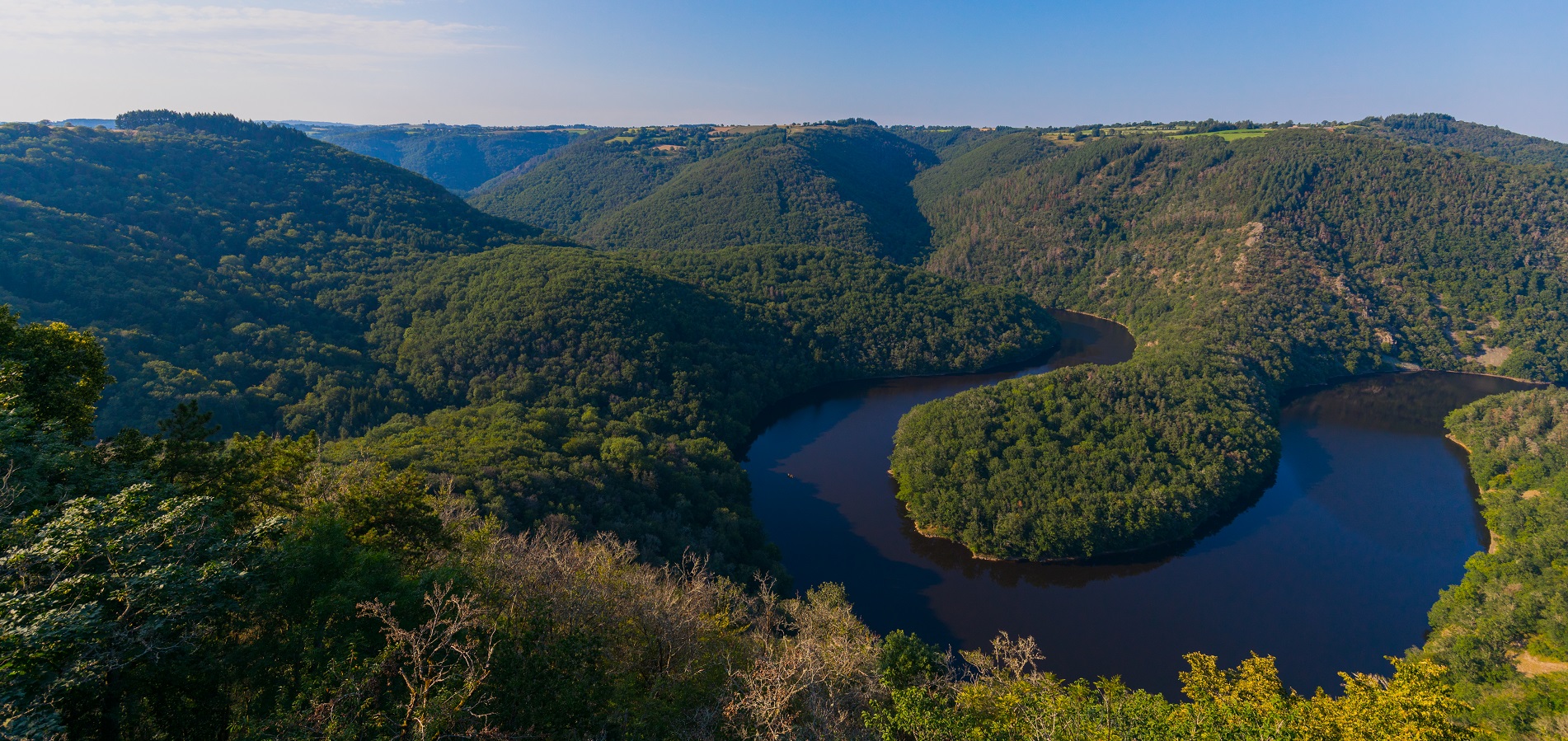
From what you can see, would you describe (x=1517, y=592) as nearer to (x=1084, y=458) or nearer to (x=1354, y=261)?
(x=1084, y=458)

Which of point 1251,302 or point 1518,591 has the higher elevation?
point 1251,302

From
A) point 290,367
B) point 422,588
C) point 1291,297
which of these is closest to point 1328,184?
point 1291,297

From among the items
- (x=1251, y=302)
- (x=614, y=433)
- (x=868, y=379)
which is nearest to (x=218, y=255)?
(x=614, y=433)

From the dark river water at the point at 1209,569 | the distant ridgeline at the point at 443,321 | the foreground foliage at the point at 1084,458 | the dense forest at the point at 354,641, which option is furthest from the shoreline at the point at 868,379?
the dense forest at the point at 354,641

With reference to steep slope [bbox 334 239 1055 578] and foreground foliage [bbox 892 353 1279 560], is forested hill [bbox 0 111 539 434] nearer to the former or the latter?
steep slope [bbox 334 239 1055 578]

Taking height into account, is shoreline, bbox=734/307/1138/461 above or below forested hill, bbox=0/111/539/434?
below

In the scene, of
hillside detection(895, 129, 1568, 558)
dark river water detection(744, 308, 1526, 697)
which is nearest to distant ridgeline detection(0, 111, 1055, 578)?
dark river water detection(744, 308, 1526, 697)

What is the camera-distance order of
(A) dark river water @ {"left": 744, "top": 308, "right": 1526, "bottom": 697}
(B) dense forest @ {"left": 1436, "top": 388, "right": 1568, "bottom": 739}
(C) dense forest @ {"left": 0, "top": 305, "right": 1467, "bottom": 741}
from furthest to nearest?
1. (A) dark river water @ {"left": 744, "top": 308, "right": 1526, "bottom": 697}
2. (B) dense forest @ {"left": 1436, "top": 388, "right": 1568, "bottom": 739}
3. (C) dense forest @ {"left": 0, "top": 305, "right": 1467, "bottom": 741}
